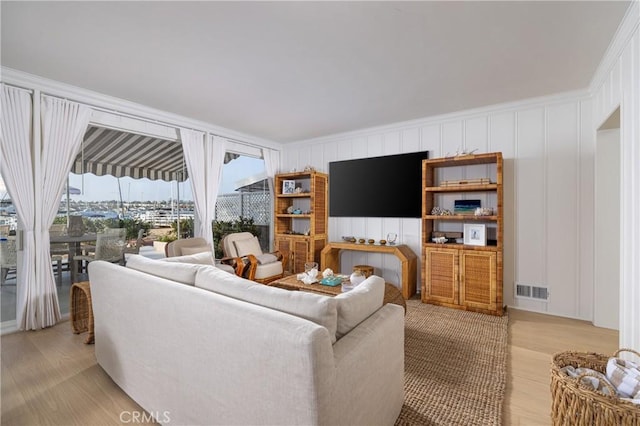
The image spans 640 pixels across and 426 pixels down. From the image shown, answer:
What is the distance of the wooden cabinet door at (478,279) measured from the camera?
3.37 m

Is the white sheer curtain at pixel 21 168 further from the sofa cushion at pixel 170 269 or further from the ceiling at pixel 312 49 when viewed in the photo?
the sofa cushion at pixel 170 269

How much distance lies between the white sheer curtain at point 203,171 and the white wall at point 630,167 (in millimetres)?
4504

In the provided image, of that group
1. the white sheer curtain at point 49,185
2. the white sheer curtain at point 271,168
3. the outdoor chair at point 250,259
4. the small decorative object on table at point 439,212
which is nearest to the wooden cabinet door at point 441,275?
the small decorative object on table at point 439,212

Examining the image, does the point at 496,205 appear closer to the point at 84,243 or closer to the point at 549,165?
the point at 549,165

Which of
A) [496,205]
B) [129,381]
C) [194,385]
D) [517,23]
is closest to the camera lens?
[194,385]

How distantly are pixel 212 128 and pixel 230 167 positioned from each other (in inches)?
29.7

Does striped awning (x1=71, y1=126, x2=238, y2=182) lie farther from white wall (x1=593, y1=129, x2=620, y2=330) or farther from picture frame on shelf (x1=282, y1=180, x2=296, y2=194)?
white wall (x1=593, y1=129, x2=620, y2=330)

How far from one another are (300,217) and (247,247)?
1235mm

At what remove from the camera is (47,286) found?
3.01 metres

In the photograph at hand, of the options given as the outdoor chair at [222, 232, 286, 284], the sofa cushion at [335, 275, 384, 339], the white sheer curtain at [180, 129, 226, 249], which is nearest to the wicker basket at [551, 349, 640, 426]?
the sofa cushion at [335, 275, 384, 339]

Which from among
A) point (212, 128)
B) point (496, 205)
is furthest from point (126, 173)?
point (496, 205)

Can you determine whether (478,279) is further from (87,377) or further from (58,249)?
(58,249)

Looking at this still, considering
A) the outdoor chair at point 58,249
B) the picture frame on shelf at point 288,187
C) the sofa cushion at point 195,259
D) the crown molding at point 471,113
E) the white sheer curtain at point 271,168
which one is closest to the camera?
the sofa cushion at point 195,259

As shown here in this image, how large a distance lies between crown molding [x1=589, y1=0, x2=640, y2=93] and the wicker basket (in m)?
2.23
